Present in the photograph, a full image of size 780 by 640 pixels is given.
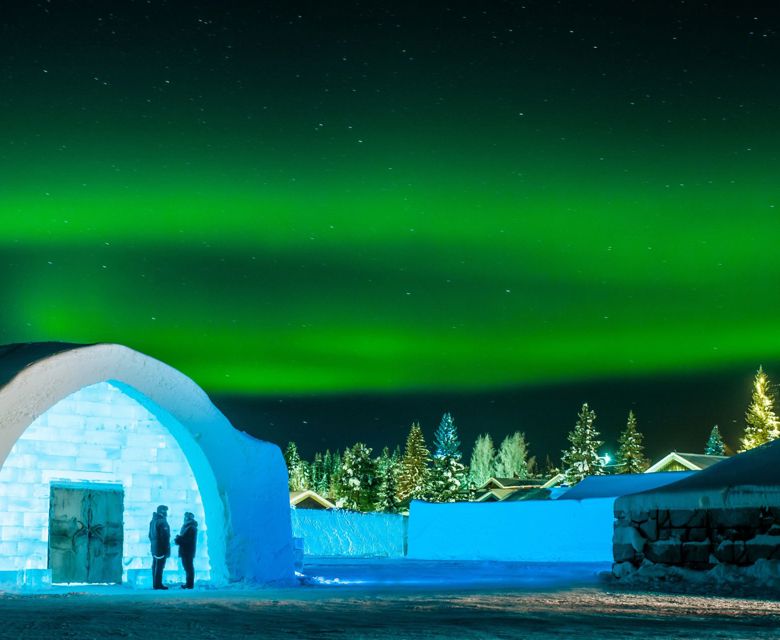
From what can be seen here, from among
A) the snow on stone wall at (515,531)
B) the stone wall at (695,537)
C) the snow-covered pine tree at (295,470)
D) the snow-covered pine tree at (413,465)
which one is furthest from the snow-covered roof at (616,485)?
the snow-covered pine tree at (295,470)

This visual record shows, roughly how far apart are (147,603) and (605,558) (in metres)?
25.9

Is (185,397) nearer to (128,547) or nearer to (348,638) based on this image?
(128,547)

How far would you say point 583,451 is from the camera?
258 ft

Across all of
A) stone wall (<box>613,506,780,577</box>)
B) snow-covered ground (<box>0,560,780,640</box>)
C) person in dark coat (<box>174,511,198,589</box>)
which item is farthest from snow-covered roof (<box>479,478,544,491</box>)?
snow-covered ground (<box>0,560,780,640</box>)

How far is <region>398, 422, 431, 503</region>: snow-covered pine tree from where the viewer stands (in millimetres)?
89250

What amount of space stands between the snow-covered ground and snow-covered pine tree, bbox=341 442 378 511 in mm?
57904

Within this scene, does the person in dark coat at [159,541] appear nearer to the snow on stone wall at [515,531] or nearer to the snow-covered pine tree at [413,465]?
the snow on stone wall at [515,531]

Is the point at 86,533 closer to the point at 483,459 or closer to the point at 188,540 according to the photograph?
the point at 188,540

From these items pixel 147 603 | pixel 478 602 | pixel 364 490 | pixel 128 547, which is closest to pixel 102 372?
pixel 128 547

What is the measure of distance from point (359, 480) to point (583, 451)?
53.4 ft

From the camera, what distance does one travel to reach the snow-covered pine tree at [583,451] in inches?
3078

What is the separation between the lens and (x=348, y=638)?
26.9 feet

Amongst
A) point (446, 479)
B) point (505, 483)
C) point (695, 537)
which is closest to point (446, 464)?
point (446, 479)

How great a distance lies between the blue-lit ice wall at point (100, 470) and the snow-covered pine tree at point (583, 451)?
63.5 metres
